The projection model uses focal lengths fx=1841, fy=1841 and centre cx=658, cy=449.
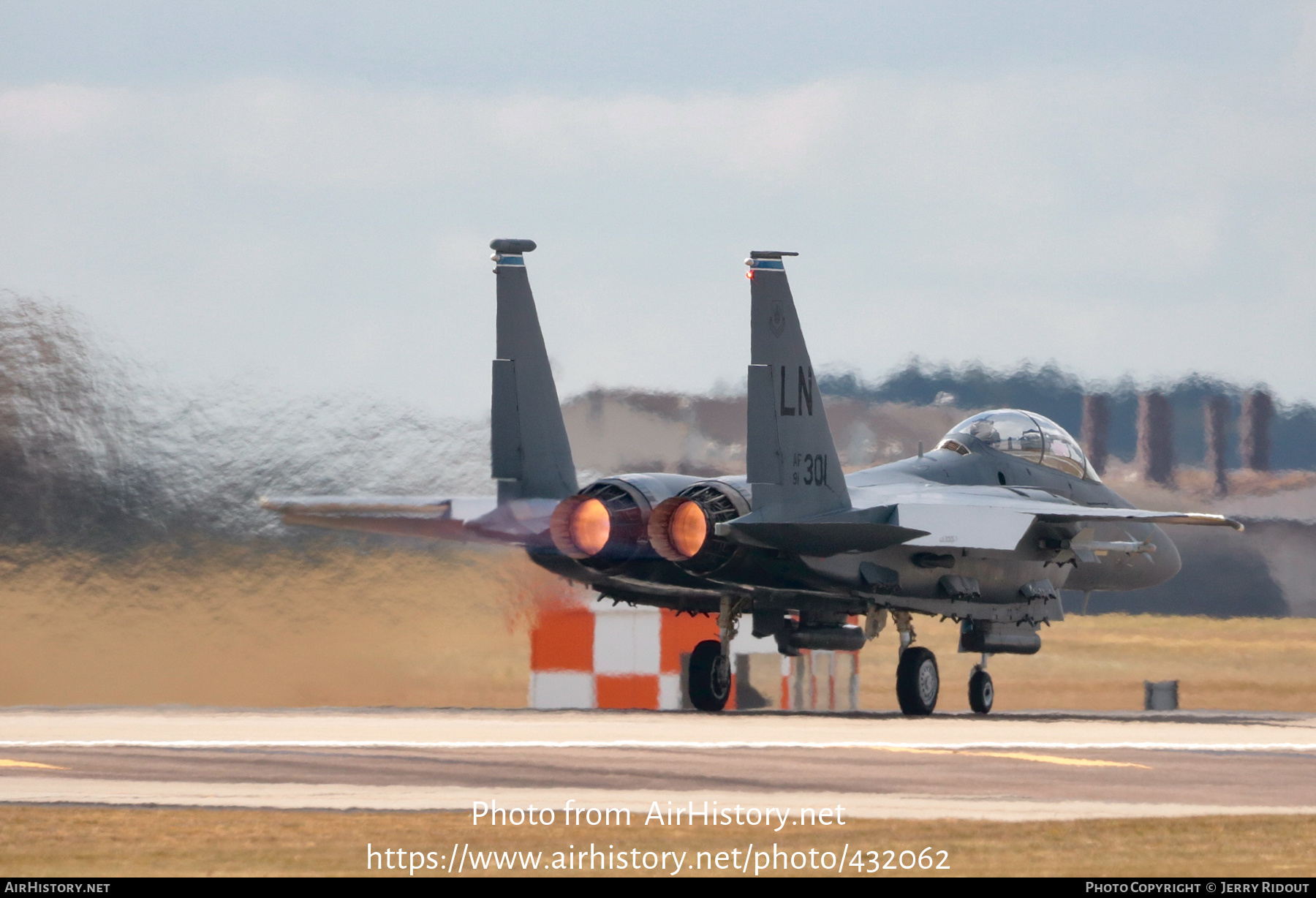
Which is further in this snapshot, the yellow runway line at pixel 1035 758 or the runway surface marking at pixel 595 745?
the runway surface marking at pixel 595 745

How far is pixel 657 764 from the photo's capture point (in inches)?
546

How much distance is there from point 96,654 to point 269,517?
2591mm

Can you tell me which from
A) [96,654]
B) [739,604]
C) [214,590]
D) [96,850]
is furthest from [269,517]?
[96,850]

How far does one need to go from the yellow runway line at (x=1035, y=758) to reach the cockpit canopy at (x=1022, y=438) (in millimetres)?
9465

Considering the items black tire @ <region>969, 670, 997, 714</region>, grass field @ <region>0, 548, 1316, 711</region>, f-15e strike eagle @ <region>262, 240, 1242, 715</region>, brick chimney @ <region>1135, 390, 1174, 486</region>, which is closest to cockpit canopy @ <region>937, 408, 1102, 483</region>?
f-15e strike eagle @ <region>262, 240, 1242, 715</region>

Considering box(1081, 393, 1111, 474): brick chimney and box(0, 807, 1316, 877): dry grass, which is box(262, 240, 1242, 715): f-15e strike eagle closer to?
box(1081, 393, 1111, 474): brick chimney

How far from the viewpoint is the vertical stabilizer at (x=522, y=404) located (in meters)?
22.2

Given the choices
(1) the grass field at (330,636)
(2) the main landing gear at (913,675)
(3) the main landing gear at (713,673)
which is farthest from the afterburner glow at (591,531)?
(2) the main landing gear at (913,675)

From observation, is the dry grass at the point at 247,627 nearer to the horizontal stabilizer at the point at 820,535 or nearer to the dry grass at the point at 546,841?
the horizontal stabilizer at the point at 820,535

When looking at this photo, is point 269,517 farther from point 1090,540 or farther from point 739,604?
point 1090,540

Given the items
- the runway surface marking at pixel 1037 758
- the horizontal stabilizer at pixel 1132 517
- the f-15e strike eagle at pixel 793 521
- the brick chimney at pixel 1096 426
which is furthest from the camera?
the brick chimney at pixel 1096 426

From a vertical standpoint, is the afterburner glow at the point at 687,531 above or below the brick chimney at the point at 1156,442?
below

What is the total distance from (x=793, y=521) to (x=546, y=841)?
11090 millimetres

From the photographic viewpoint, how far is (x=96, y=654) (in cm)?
2198
